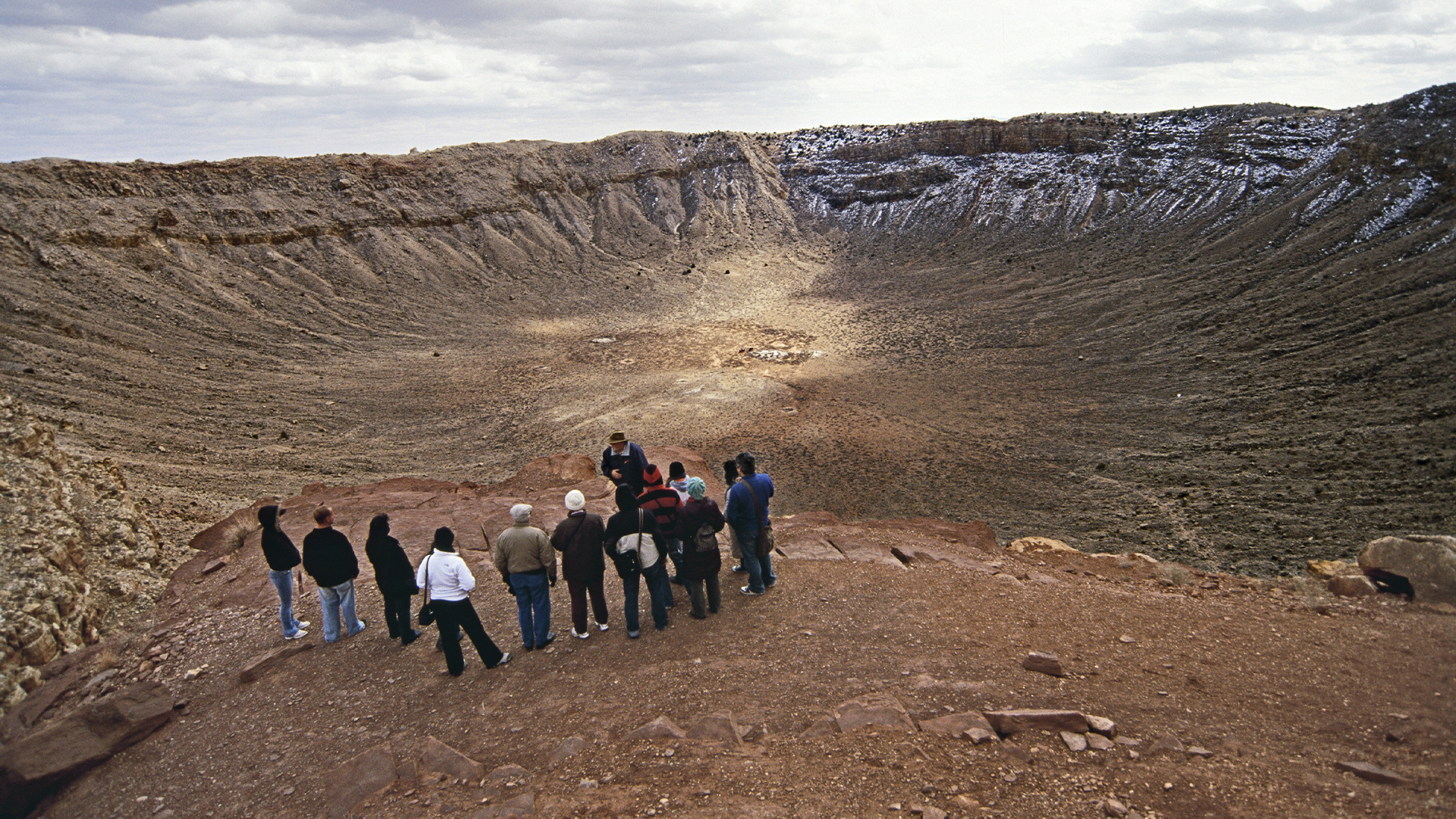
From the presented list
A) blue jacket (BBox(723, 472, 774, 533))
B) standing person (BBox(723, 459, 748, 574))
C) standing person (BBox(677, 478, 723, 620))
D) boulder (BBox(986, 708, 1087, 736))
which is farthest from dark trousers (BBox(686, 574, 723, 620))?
boulder (BBox(986, 708, 1087, 736))

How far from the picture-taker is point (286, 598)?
698 cm

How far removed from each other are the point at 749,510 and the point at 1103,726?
3.55 metres

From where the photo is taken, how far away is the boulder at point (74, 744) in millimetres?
5191

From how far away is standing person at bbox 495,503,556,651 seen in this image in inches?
250

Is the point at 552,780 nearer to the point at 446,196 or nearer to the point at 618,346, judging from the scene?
the point at 618,346

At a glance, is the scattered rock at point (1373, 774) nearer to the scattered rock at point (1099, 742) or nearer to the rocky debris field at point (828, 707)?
the rocky debris field at point (828, 707)

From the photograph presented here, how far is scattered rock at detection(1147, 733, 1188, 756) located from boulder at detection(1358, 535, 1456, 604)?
4158 millimetres

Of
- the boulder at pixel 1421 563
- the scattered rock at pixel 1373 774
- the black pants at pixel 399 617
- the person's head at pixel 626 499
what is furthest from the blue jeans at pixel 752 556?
the boulder at pixel 1421 563

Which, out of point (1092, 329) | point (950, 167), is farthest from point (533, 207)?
point (1092, 329)

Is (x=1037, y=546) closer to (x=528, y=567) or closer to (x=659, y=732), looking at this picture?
(x=659, y=732)

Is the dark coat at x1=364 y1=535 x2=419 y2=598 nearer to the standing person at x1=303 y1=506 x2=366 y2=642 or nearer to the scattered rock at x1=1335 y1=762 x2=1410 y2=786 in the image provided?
the standing person at x1=303 y1=506 x2=366 y2=642

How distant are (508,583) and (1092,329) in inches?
886

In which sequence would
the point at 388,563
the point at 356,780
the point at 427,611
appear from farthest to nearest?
the point at 388,563
the point at 427,611
the point at 356,780

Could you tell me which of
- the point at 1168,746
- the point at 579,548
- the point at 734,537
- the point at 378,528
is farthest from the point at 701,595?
the point at 1168,746
